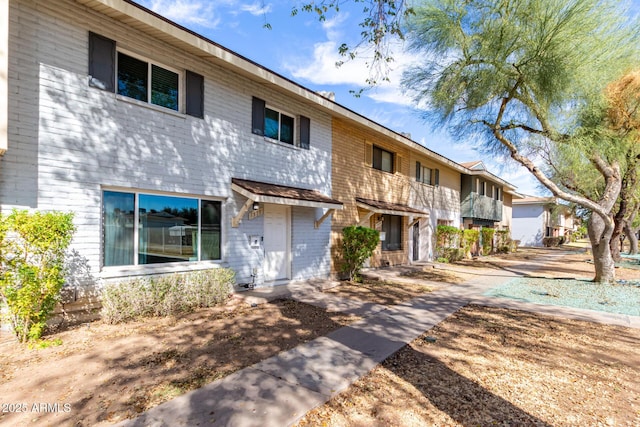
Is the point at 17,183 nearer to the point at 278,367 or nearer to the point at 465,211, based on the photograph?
the point at 278,367

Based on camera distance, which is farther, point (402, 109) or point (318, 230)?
point (402, 109)

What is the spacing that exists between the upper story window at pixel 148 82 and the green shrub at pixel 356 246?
6.35 metres

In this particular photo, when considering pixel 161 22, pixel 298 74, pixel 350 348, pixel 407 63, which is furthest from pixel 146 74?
pixel 407 63

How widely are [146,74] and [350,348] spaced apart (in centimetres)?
677

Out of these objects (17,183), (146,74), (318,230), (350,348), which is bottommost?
(350,348)

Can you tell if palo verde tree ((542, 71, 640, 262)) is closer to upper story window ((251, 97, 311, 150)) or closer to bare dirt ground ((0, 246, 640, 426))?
bare dirt ground ((0, 246, 640, 426))

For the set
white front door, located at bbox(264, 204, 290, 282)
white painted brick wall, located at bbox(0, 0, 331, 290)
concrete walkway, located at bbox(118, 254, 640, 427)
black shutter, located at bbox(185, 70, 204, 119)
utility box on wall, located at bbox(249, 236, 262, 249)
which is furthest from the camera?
white front door, located at bbox(264, 204, 290, 282)

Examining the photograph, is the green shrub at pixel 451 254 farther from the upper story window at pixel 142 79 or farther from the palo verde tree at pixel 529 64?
the upper story window at pixel 142 79

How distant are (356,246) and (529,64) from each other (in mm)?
7566

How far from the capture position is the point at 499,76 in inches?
393

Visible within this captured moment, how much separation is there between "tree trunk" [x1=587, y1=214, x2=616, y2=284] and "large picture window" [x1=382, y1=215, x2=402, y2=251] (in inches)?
284

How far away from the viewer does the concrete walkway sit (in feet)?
10.6

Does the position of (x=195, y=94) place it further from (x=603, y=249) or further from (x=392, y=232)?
(x=603, y=249)

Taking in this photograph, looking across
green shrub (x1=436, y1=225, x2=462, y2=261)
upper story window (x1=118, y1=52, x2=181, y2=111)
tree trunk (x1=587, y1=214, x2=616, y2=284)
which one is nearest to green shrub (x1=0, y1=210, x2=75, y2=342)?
upper story window (x1=118, y1=52, x2=181, y2=111)
